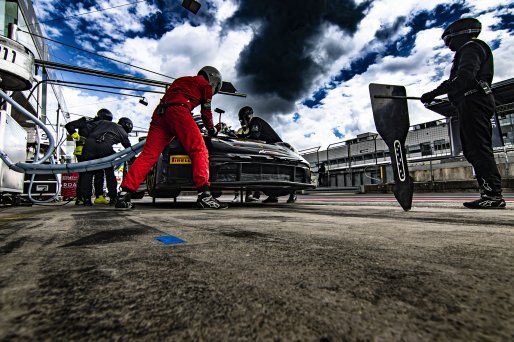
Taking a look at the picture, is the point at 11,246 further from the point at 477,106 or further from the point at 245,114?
the point at 245,114

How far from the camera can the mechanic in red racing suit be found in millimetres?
2826

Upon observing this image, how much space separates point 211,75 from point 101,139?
2909 millimetres

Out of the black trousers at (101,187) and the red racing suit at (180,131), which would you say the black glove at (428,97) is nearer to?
the red racing suit at (180,131)

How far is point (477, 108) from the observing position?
108 inches

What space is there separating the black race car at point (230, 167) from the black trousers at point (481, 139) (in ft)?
6.51

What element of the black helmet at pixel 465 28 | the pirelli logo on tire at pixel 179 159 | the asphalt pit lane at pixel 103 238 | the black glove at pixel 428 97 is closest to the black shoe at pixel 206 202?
the pirelli logo on tire at pixel 179 159

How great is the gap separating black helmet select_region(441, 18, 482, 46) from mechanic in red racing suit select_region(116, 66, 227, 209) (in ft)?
9.31

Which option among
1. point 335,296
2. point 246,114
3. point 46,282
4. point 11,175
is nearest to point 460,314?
point 335,296

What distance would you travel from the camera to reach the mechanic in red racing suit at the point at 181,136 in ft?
9.27

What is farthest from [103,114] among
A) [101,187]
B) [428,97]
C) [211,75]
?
[428,97]

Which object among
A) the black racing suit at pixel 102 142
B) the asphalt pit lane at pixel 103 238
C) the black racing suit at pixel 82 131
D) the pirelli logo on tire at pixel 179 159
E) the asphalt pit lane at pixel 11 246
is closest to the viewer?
the asphalt pit lane at pixel 11 246

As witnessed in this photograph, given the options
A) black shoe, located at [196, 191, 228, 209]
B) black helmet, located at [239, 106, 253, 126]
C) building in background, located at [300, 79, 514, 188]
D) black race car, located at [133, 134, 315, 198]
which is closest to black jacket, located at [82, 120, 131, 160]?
black race car, located at [133, 134, 315, 198]

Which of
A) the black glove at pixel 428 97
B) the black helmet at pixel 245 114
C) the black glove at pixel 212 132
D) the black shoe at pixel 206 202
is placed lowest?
the black shoe at pixel 206 202

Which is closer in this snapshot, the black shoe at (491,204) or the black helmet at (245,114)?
the black shoe at (491,204)
